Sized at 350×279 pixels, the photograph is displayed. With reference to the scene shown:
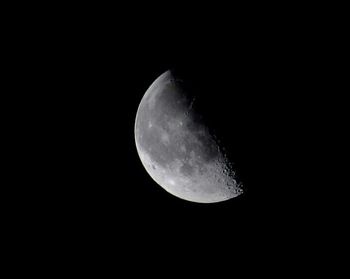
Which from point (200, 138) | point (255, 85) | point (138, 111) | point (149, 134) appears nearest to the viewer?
point (255, 85)

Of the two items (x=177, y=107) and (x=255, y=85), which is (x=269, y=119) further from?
(x=177, y=107)

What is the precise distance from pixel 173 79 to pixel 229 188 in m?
1.39

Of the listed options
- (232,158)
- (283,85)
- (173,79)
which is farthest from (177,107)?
(283,85)

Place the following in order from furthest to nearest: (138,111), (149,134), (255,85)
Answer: (138,111)
(149,134)
(255,85)

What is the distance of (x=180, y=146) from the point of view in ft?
12.0

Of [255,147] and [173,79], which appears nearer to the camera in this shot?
[255,147]

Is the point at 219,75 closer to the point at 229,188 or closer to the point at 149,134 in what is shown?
the point at 149,134

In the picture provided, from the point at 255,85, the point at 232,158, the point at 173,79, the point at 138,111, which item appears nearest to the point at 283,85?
the point at 255,85

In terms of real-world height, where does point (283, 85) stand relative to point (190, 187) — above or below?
above

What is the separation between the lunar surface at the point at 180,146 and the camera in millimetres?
3631

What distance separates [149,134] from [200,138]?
2.04 feet

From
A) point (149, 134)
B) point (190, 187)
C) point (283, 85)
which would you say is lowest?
point (190, 187)

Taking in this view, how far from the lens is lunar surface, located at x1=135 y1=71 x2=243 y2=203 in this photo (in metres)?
3.63

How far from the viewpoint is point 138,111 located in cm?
434
